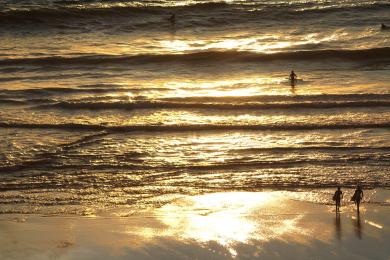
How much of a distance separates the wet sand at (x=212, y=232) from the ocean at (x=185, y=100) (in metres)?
0.72

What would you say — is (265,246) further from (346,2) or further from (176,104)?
(346,2)

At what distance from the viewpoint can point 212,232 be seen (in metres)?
13.7

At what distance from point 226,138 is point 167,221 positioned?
5667 millimetres

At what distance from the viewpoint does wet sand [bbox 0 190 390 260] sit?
12938 millimetres

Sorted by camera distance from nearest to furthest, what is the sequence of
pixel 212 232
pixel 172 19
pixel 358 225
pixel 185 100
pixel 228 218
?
pixel 212 232 < pixel 358 225 < pixel 228 218 < pixel 185 100 < pixel 172 19

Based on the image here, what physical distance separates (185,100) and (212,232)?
31.9ft

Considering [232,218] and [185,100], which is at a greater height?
[185,100]

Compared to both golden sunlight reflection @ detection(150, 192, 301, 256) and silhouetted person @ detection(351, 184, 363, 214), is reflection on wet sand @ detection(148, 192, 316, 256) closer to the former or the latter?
golden sunlight reflection @ detection(150, 192, 301, 256)

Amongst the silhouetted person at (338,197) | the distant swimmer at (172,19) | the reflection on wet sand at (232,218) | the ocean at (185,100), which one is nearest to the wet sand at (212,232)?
the reflection on wet sand at (232,218)

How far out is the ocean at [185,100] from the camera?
16828mm

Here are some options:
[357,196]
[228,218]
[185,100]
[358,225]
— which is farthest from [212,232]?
[185,100]

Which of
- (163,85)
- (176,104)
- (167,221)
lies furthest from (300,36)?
(167,221)

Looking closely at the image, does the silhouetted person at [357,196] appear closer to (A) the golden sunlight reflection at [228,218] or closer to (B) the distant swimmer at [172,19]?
(A) the golden sunlight reflection at [228,218]

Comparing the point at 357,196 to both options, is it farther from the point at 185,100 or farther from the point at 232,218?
the point at 185,100
